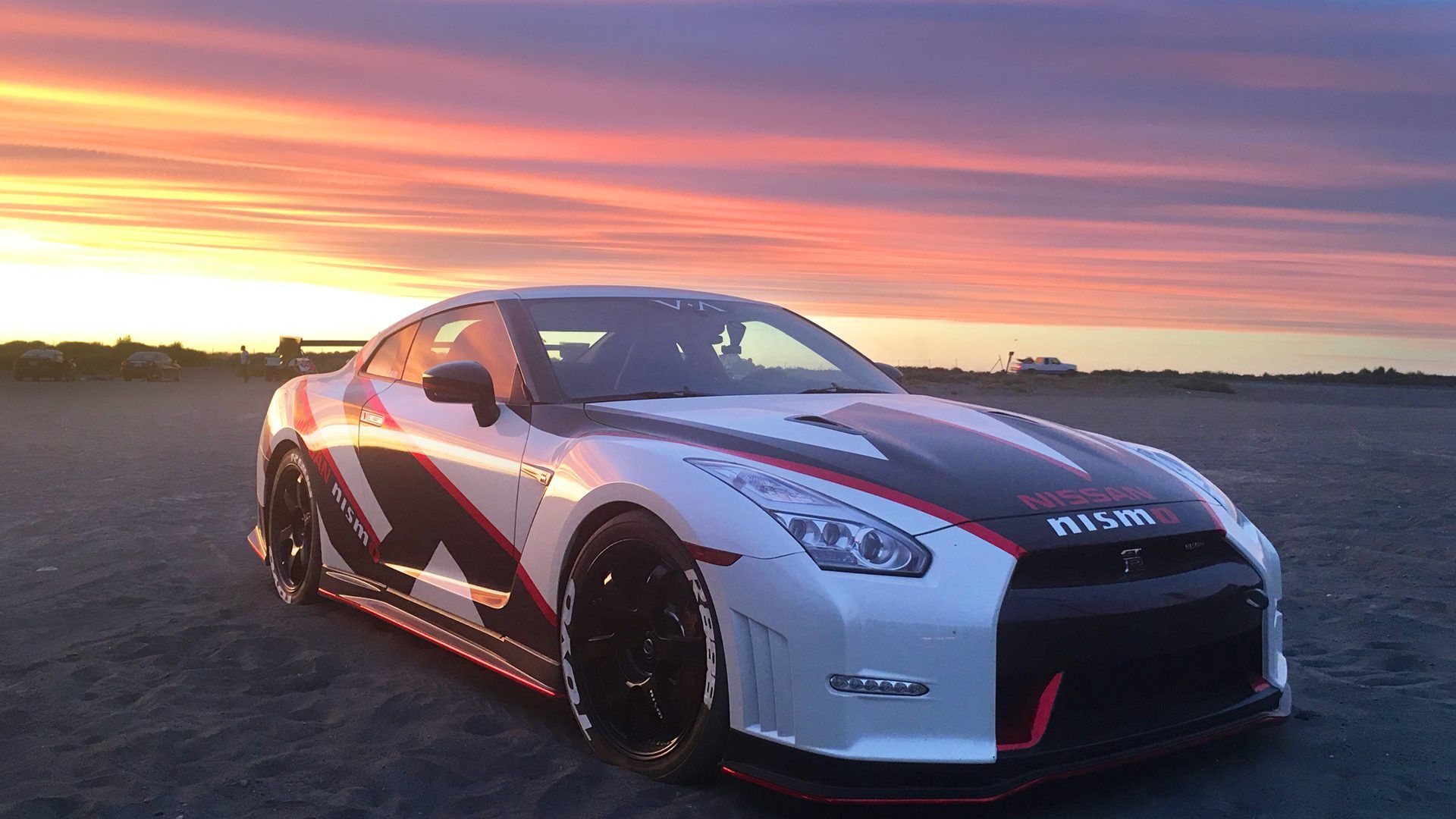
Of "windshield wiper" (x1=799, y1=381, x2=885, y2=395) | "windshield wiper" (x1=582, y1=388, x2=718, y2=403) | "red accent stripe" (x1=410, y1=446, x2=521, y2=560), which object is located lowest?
"red accent stripe" (x1=410, y1=446, x2=521, y2=560)

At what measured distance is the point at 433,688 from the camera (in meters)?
4.54

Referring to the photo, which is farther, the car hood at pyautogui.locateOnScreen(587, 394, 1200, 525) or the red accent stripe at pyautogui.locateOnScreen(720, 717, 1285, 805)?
the car hood at pyautogui.locateOnScreen(587, 394, 1200, 525)

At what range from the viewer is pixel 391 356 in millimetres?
5465

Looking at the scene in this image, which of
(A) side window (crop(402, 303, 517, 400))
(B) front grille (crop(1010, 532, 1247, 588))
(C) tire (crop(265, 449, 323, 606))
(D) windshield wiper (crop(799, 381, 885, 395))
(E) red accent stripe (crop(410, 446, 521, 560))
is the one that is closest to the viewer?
(B) front grille (crop(1010, 532, 1247, 588))

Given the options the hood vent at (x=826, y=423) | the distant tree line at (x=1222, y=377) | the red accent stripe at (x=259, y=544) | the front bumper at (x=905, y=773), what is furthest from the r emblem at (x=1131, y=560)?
the distant tree line at (x=1222, y=377)

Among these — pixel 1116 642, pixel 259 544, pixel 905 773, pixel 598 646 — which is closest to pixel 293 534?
pixel 259 544

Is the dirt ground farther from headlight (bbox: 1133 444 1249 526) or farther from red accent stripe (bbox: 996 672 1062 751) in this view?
headlight (bbox: 1133 444 1249 526)

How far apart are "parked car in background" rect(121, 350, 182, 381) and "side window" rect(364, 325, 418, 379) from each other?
2040 inches

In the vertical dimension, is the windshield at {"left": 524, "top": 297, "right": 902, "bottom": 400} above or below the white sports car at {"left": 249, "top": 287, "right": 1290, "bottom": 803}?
above

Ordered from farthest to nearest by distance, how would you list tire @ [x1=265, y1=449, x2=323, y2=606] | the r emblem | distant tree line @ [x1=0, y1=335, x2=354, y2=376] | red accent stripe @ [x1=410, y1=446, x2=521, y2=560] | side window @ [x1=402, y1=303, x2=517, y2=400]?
1. distant tree line @ [x1=0, y1=335, x2=354, y2=376]
2. tire @ [x1=265, y1=449, x2=323, y2=606]
3. side window @ [x1=402, y1=303, x2=517, y2=400]
4. red accent stripe @ [x1=410, y1=446, x2=521, y2=560]
5. the r emblem

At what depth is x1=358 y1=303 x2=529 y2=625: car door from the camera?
13.8ft

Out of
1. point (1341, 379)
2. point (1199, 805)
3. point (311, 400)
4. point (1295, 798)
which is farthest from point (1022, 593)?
point (1341, 379)

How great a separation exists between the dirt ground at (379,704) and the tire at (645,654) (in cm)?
13

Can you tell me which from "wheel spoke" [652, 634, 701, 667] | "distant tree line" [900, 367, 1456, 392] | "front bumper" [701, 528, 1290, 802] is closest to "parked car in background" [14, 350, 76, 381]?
"distant tree line" [900, 367, 1456, 392]
